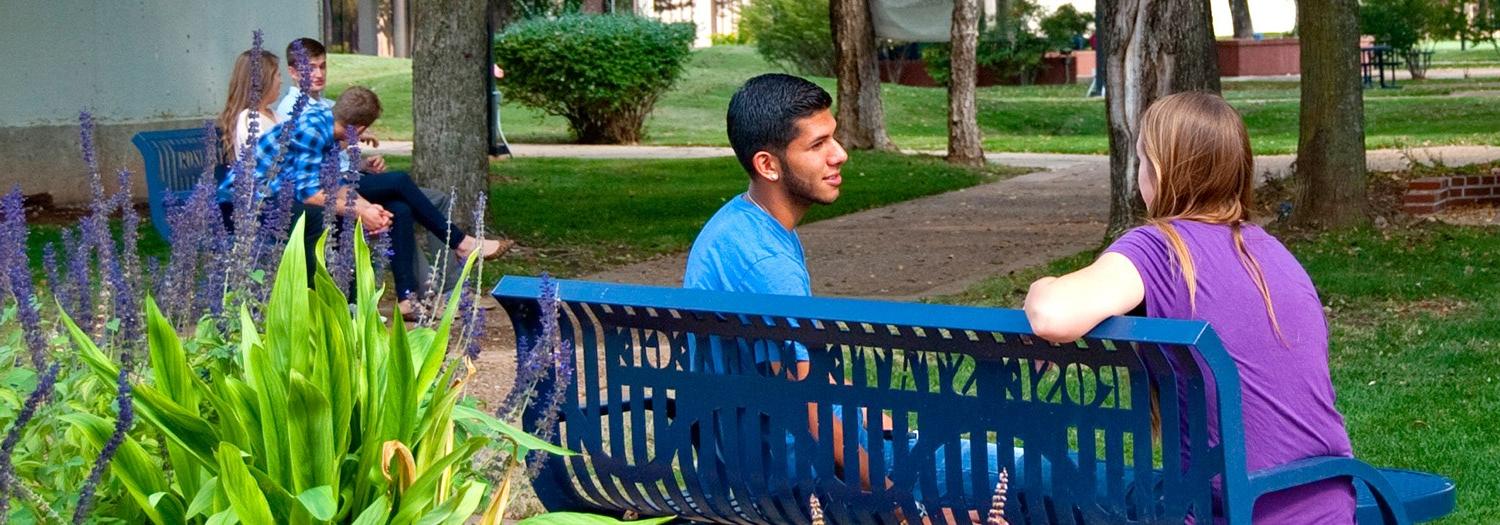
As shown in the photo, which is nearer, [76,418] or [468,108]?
[76,418]

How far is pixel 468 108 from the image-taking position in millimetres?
10984

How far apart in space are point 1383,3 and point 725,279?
3982cm

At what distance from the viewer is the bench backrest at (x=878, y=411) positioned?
2789 millimetres

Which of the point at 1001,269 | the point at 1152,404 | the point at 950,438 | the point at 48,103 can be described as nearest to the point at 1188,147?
the point at 1152,404

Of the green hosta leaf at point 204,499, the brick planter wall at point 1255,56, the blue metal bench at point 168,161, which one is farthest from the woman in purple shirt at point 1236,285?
the brick planter wall at point 1255,56

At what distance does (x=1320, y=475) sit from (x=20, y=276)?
2.04 meters

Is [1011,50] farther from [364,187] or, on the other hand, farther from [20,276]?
[20,276]

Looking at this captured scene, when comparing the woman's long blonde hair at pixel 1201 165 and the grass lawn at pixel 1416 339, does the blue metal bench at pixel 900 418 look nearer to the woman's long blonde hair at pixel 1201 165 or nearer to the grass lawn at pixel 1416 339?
the woman's long blonde hair at pixel 1201 165

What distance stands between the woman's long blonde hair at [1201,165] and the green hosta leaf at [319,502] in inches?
54.1

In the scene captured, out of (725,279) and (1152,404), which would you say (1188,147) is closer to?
(1152,404)

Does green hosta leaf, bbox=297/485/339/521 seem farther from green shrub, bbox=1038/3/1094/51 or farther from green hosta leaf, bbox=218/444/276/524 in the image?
green shrub, bbox=1038/3/1094/51

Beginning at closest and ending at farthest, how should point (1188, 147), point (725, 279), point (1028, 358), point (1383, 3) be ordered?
point (1028, 358)
point (1188, 147)
point (725, 279)
point (1383, 3)

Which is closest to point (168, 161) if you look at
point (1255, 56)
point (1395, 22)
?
point (1395, 22)

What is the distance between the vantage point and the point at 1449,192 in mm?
12344
